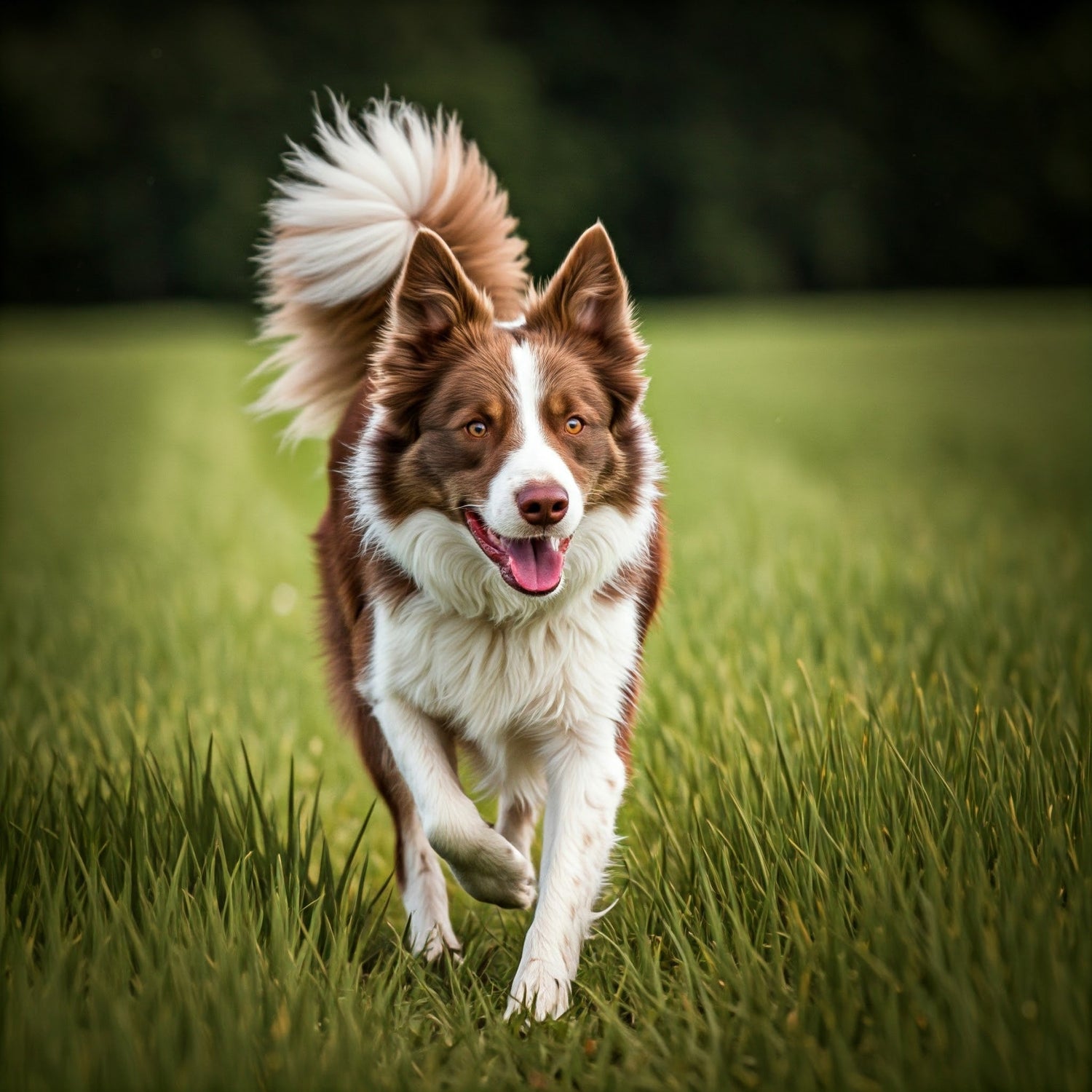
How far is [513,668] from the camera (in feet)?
11.2

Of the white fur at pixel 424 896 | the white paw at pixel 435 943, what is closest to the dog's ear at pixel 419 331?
the white fur at pixel 424 896

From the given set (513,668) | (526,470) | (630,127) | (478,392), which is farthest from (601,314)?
(630,127)

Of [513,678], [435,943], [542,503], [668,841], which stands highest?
[542,503]

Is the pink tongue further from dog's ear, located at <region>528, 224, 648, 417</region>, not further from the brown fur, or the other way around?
dog's ear, located at <region>528, 224, 648, 417</region>

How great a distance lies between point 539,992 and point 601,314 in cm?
185

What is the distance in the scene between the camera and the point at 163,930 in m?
2.97

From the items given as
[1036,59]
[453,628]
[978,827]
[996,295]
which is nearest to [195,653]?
[453,628]

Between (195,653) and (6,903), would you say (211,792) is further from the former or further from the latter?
(195,653)

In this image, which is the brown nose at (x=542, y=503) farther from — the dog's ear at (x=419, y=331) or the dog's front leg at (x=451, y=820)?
the dog's front leg at (x=451, y=820)

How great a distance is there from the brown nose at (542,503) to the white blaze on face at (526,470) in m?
0.01

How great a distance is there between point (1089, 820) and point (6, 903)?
2.84 metres

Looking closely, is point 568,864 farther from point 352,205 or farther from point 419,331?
point 352,205

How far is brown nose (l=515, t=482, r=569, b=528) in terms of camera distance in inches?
118

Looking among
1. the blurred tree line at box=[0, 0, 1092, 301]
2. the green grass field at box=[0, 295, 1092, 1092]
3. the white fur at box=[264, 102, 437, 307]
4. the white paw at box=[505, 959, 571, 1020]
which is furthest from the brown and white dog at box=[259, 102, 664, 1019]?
the blurred tree line at box=[0, 0, 1092, 301]
